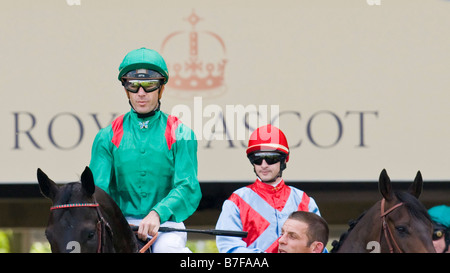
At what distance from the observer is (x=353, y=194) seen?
616 cm

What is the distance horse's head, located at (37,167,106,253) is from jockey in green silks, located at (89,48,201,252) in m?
0.35

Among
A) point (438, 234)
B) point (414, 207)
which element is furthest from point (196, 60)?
point (414, 207)

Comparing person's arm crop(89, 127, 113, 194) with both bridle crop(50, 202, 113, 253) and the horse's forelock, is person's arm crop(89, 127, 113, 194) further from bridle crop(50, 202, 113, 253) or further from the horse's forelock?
the horse's forelock

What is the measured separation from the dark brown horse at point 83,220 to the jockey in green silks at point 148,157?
253mm

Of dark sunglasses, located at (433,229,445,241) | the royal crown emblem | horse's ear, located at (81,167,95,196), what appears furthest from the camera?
the royal crown emblem

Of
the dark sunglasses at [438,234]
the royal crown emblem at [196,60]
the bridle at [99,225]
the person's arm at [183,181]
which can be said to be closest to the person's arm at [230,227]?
the person's arm at [183,181]

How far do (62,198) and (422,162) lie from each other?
152 inches

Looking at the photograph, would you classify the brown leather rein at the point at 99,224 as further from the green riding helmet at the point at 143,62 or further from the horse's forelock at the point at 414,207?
the horse's forelock at the point at 414,207

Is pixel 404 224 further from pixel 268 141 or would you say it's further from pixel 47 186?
pixel 47 186

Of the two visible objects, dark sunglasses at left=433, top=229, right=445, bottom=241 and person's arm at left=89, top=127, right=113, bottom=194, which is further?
dark sunglasses at left=433, top=229, right=445, bottom=241

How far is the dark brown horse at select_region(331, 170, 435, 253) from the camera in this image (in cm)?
316

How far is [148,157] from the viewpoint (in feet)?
10.6

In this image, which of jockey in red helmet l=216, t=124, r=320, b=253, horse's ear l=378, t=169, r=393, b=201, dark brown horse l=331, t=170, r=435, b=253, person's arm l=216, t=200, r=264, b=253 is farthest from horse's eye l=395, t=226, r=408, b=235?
person's arm l=216, t=200, r=264, b=253
